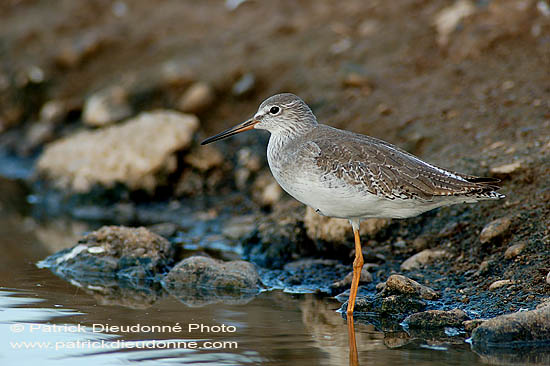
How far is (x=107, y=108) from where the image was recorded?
14.3 m

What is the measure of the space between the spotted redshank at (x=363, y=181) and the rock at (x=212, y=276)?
1.31m

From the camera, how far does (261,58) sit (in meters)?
13.9

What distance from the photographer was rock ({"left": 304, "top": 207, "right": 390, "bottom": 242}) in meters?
9.66

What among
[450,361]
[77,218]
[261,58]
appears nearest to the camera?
[450,361]

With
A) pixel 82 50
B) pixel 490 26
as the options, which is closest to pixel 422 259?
pixel 490 26

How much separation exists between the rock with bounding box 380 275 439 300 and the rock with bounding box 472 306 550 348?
4.13 ft

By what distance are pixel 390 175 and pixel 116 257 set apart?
377 cm

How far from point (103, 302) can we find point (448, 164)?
458 cm

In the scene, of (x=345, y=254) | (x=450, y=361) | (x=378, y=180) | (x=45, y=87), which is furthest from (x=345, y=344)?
(x=45, y=87)

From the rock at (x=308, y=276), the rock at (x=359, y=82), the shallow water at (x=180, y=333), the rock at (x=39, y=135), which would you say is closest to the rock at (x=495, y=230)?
the rock at (x=308, y=276)

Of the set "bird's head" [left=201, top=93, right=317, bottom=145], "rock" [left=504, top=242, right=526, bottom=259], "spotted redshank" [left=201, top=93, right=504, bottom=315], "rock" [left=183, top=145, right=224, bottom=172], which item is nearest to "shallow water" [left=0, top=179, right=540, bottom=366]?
"spotted redshank" [left=201, top=93, right=504, bottom=315]

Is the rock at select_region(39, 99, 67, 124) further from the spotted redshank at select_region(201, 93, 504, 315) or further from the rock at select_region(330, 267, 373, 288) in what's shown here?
the rock at select_region(330, 267, 373, 288)

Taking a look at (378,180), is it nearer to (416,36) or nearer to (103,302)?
(103,302)

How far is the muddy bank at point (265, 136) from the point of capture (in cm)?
895
